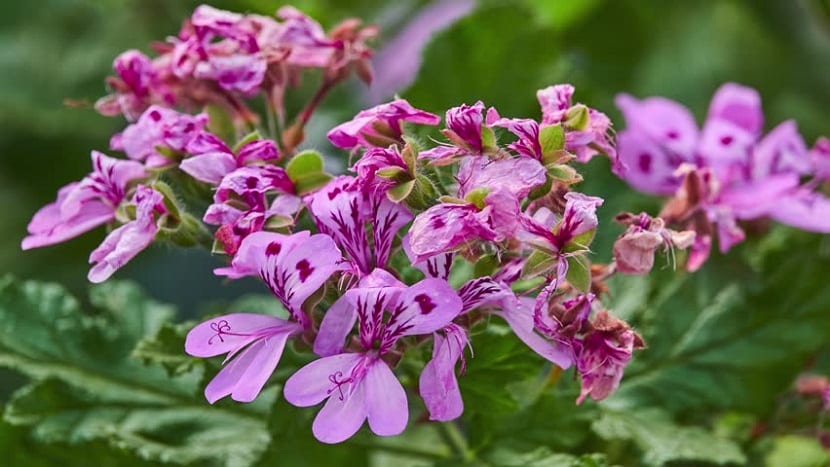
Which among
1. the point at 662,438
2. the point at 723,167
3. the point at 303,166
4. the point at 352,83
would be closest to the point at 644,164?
the point at 723,167

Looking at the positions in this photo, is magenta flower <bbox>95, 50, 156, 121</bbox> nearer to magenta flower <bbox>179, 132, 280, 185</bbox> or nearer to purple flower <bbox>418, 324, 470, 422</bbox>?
magenta flower <bbox>179, 132, 280, 185</bbox>

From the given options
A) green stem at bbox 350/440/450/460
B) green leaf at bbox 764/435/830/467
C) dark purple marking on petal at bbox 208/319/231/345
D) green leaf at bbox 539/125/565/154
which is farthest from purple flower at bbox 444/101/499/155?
green leaf at bbox 764/435/830/467

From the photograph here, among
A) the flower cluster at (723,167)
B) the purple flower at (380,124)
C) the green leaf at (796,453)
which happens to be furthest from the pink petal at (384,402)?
the green leaf at (796,453)

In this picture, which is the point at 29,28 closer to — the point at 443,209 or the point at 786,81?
the point at 786,81

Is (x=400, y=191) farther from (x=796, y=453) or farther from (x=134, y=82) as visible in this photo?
(x=796, y=453)

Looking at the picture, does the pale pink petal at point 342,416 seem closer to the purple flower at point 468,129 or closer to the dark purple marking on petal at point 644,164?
the purple flower at point 468,129

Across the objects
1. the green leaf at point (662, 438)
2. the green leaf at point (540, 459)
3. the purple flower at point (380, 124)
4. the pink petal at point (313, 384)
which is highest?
the purple flower at point (380, 124)

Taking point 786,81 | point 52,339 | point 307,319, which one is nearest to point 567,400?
point 307,319
